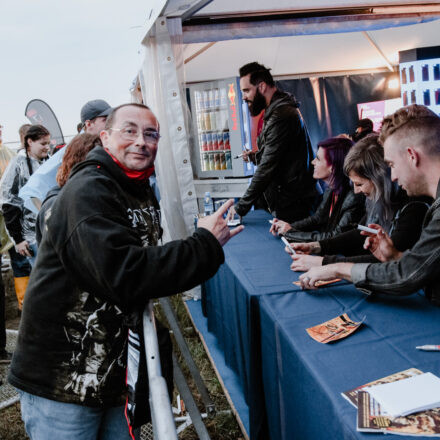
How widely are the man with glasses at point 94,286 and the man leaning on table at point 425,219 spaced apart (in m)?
0.69

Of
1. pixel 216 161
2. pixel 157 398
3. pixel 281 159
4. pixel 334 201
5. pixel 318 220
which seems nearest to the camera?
pixel 157 398

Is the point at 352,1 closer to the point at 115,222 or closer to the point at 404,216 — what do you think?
the point at 404,216

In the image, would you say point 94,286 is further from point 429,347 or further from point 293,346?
point 429,347

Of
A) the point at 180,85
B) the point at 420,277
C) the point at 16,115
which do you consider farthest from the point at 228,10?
the point at 16,115

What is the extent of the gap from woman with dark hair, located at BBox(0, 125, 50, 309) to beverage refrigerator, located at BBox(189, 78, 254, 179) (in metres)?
2.25

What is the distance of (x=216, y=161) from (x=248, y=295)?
393 cm

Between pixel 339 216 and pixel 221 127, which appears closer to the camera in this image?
pixel 339 216

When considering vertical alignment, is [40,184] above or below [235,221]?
above

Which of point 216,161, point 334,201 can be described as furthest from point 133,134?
point 216,161

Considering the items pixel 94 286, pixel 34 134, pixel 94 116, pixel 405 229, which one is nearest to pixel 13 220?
pixel 34 134

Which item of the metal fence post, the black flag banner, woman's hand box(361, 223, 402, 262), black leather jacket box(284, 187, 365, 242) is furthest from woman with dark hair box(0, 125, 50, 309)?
the black flag banner

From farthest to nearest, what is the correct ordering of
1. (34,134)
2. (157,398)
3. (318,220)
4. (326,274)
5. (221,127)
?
(221,127)
(34,134)
(318,220)
(326,274)
(157,398)

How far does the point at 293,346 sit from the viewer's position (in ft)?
4.13

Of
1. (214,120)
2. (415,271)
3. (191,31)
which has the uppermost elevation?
(191,31)
